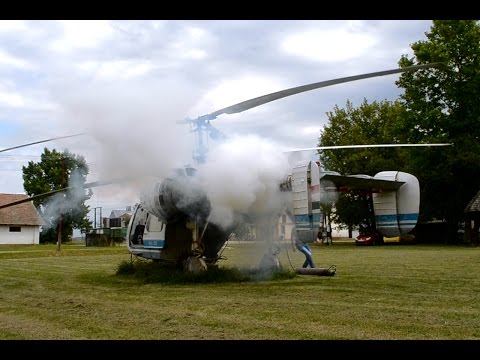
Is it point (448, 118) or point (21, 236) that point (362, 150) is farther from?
point (21, 236)

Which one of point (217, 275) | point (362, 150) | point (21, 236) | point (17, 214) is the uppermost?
point (362, 150)

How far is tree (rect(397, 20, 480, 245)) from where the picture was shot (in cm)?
4372

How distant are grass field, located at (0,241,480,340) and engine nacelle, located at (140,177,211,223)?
5.07 ft

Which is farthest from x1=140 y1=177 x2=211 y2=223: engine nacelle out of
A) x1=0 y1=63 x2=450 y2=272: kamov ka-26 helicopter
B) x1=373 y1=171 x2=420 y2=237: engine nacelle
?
x1=373 y1=171 x2=420 y2=237: engine nacelle

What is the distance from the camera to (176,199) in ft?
45.5

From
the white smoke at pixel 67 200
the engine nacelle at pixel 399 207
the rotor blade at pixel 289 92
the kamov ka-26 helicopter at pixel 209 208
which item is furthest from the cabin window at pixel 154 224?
the engine nacelle at pixel 399 207

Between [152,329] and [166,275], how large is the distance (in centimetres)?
661

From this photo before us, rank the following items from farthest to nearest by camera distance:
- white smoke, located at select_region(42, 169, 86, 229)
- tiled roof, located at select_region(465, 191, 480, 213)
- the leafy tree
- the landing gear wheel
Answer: the leafy tree → tiled roof, located at select_region(465, 191, 480, 213) → white smoke, located at select_region(42, 169, 86, 229) → the landing gear wheel

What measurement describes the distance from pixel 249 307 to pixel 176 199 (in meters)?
4.62

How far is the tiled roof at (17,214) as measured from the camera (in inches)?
2451

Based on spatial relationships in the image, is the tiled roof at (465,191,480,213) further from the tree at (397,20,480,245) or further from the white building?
the white building

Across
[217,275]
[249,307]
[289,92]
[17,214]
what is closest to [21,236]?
[17,214]
